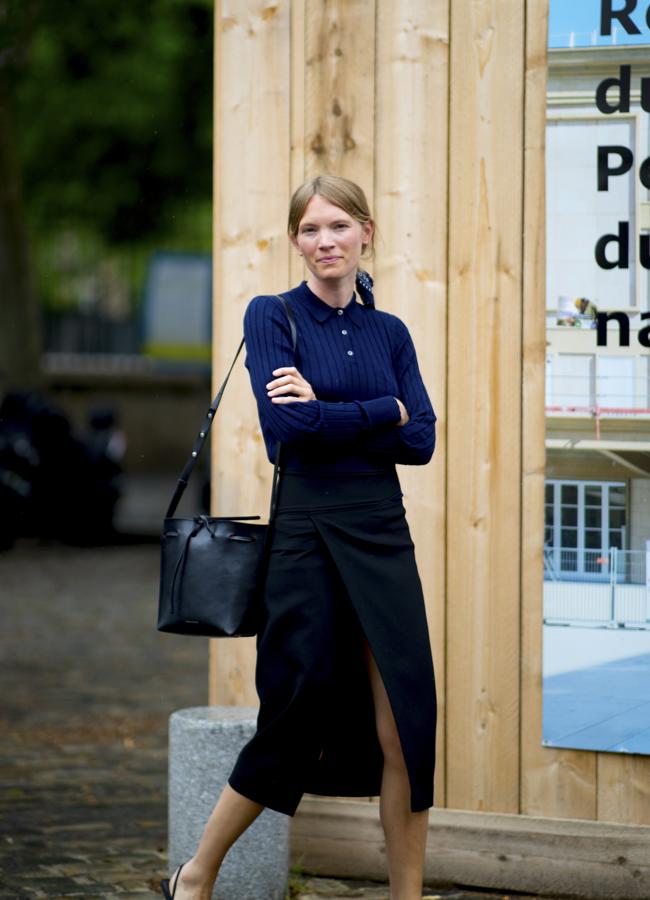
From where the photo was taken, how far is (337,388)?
410 centimetres

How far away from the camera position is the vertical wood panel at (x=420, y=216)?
16.6ft

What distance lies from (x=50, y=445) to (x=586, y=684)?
40.9ft

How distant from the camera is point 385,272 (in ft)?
16.8

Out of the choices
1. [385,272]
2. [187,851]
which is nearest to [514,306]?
[385,272]

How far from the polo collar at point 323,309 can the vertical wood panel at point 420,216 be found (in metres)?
0.85

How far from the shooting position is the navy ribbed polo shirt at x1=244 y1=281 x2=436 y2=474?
399cm

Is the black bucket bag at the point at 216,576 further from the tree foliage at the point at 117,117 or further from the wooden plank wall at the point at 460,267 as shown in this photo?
the tree foliage at the point at 117,117

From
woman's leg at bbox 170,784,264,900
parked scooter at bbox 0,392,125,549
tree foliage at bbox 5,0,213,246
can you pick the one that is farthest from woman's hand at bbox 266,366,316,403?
tree foliage at bbox 5,0,213,246

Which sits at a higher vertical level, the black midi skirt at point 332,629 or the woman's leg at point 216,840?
the black midi skirt at point 332,629

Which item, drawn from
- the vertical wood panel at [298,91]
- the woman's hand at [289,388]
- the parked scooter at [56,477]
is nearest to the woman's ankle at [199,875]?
the woman's hand at [289,388]

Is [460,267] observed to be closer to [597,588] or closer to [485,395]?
[485,395]

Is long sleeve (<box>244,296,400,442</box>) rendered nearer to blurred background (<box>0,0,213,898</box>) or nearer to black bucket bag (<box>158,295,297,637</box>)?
black bucket bag (<box>158,295,297,637</box>)

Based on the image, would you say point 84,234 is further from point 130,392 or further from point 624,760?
point 624,760

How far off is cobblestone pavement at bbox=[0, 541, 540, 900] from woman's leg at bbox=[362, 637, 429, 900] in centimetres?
79
